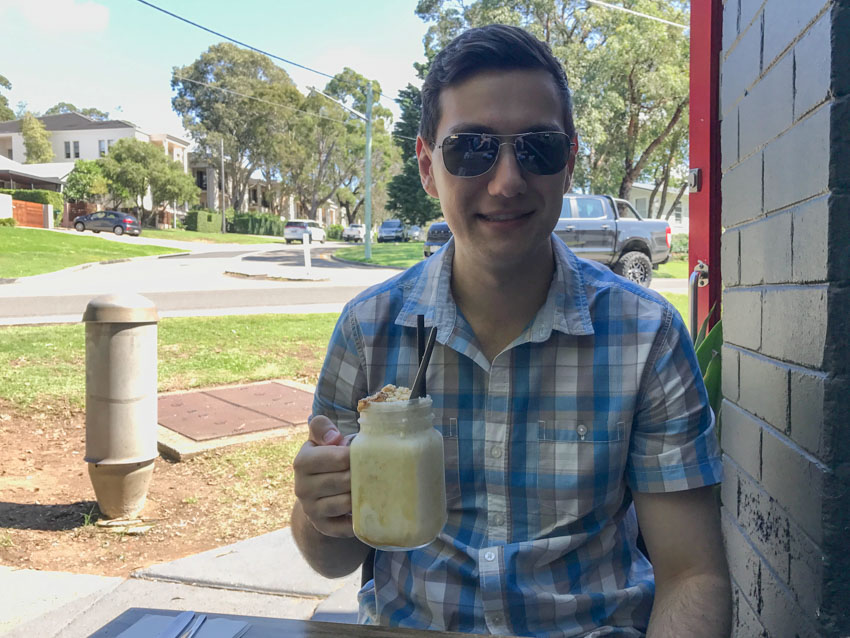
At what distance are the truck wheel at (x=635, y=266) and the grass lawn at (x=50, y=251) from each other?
535 inches

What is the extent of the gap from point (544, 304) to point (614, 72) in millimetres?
24949

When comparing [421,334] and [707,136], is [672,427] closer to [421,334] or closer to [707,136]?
[421,334]

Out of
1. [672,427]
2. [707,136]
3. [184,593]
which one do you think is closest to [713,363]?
[672,427]

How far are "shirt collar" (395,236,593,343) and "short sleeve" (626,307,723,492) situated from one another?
0.17 meters

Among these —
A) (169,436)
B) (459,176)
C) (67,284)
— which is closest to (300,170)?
(67,284)

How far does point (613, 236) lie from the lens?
15.2 m

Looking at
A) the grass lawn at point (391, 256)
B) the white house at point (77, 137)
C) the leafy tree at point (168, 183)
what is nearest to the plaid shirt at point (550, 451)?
the grass lawn at point (391, 256)

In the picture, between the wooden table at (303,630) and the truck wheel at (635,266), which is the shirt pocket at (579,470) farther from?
the truck wheel at (635,266)

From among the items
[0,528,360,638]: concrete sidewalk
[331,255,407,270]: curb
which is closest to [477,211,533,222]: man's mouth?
[0,528,360,638]: concrete sidewalk

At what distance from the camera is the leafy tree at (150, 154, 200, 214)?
152 ft

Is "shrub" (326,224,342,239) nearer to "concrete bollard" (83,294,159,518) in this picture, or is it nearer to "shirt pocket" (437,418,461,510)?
"concrete bollard" (83,294,159,518)

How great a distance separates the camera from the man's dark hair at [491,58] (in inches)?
62.6

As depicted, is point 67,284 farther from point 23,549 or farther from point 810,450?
point 810,450

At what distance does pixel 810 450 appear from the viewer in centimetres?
126
